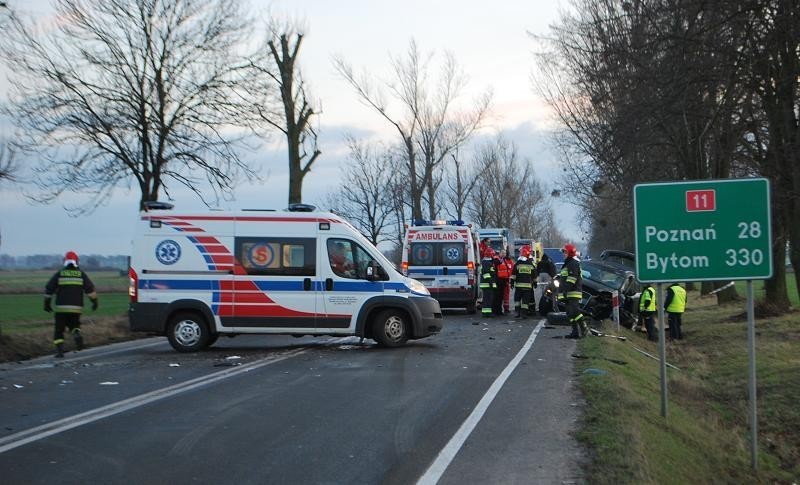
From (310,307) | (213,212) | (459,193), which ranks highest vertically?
(459,193)

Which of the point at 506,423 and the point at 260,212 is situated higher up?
the point at 260,212

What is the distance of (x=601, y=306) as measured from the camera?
69.8ft

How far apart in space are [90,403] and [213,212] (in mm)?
6000

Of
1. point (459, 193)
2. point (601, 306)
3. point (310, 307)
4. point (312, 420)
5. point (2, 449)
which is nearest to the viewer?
point (2, 449)

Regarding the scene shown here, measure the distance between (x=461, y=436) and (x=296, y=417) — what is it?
1.98 meters

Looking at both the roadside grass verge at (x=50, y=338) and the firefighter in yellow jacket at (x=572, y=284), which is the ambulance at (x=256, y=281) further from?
the firefighter in yellow jacket at (x=572, y=284)

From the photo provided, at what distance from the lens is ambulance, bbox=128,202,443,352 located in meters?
15.4

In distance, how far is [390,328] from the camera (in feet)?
51.1

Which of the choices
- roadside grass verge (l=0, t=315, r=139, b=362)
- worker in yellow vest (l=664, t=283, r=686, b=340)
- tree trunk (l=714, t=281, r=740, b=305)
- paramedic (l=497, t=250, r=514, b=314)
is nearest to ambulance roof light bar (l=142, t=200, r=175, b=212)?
roadside grass verge (l=0, t=315, r=139, b=362)

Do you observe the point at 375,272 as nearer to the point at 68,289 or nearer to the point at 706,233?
the point at 68,289

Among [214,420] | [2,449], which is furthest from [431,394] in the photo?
[2,449]

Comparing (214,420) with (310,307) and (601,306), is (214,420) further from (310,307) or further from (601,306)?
(601,306)

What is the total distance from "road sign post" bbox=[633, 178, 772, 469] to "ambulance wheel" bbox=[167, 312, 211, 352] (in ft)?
30.0

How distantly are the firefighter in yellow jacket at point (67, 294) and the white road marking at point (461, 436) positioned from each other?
26.0 feet
